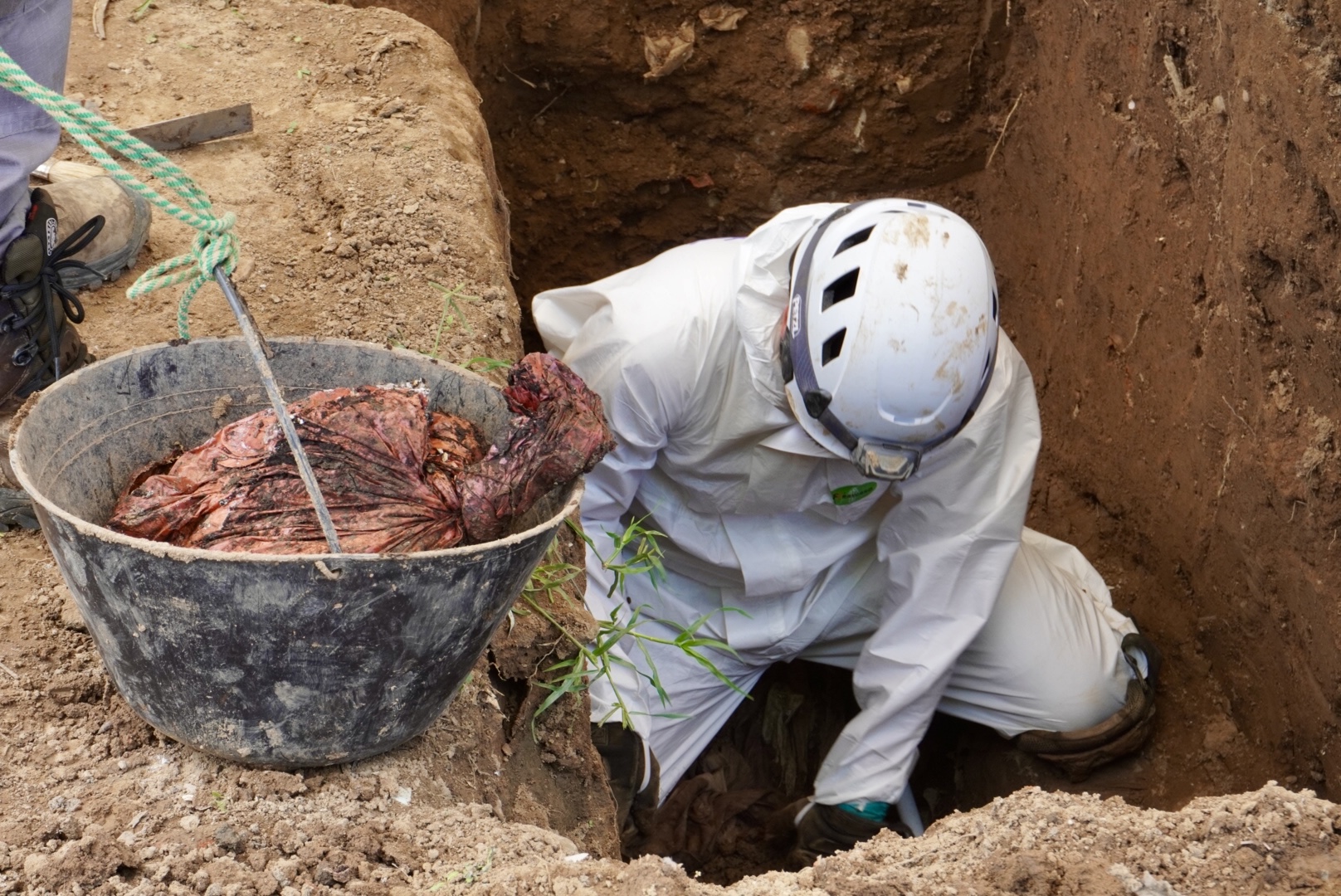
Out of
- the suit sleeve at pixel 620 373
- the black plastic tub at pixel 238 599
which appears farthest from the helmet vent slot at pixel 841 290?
the black plastic tub at pixel 238 599

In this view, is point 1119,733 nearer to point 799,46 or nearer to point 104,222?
point 799,46

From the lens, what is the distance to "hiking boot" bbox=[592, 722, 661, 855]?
9.80ft

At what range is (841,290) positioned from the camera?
2.74 meters

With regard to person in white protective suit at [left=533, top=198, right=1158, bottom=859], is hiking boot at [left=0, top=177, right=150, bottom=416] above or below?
above

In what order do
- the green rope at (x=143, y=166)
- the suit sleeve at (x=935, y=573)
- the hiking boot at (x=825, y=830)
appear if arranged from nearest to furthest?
the green rope at (x=143, y=166) → the suit sleeve at (x=935, y=573) → the hiking boot at (x=825, y=830)

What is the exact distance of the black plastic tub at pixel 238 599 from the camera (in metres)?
1.56

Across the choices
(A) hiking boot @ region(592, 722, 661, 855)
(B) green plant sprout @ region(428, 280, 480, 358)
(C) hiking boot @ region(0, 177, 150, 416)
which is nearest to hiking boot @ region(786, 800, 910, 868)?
(A) hiking boot @ region(592, 722, 661, 855)

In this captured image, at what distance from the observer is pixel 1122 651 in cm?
354

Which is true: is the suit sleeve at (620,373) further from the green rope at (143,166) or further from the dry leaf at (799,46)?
the dry leaf at (799,46)

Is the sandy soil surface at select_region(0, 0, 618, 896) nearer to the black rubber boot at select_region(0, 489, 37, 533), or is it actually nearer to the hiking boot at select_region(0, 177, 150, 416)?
the black rubber boot at select_region(0, 489, 37, 533)

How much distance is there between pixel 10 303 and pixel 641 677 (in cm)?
181

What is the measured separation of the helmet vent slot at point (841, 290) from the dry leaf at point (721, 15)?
2297 millimetres

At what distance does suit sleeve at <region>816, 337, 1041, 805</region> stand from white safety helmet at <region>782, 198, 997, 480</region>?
44 centimetres

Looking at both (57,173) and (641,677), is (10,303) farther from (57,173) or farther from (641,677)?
(641,677)
